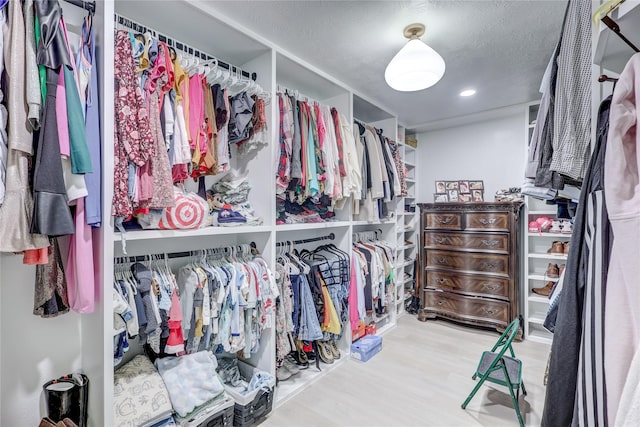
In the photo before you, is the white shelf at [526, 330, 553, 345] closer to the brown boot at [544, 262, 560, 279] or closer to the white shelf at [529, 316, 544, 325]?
the white shelf at [529, 316, 544, 325]

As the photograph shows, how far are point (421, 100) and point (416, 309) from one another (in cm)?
244

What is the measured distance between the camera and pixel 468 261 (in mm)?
3240

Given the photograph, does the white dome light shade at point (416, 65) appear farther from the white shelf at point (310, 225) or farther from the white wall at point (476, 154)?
the white wall at point (476, 154)

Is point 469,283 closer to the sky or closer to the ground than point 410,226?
closer to the ground

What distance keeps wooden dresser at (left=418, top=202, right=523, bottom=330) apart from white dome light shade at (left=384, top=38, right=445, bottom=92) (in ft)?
5.92

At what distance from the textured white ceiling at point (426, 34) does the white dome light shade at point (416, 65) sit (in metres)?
0.17

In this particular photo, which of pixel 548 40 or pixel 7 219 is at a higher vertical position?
pixel 548 40

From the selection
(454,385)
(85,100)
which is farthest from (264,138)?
(454,385)

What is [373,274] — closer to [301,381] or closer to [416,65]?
[301,381]

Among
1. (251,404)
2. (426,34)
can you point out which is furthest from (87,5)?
(251,404)

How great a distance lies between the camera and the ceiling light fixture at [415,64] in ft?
5.75

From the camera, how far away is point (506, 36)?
6.36ft

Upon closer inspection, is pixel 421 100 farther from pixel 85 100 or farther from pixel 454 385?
pixel 85 100

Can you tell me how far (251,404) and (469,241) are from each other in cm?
258
